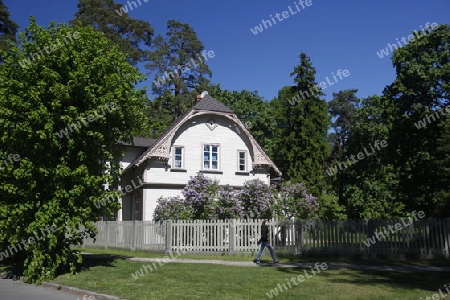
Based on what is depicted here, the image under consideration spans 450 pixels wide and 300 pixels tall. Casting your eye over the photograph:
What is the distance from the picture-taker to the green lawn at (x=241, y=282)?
34.3 feet

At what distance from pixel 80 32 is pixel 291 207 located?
586 inches

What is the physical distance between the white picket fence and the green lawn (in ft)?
15.4

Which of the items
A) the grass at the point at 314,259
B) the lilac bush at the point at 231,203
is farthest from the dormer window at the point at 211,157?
the grass at the point at 314,259

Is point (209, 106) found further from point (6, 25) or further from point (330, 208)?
point (6, 25)

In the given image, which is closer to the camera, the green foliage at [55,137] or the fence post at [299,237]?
the green foliage at [55,137]

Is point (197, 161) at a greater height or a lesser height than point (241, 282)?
greater

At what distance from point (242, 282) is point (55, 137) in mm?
7374

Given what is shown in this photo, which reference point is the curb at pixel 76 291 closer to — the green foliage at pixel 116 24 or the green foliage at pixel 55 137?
the green foliage at pixel 55 137

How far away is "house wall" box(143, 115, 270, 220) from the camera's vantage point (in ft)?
95.8

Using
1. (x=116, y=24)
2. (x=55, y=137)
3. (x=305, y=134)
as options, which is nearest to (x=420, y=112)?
(x=305, y=134)

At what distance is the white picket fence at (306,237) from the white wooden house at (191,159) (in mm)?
6946

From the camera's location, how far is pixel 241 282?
40.1 ft

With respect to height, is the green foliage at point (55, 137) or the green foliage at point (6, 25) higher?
the green foliage at point (6, 25)

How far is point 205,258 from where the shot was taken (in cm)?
1941
